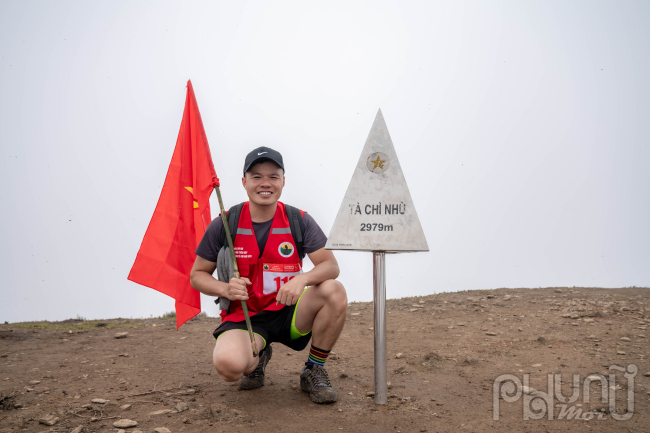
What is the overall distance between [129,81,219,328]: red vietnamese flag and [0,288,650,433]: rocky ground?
832mm

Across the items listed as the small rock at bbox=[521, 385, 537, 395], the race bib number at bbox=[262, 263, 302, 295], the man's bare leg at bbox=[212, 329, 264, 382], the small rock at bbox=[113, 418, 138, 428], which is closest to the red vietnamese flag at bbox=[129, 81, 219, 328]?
the man's bare leg at bbox=[212, 329, 264, 382]

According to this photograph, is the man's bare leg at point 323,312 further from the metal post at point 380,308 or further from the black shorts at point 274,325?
the metal post at point 380,308

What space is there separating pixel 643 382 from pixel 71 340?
5742 mm

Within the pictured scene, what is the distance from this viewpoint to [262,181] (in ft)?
10.7

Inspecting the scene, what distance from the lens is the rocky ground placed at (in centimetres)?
283

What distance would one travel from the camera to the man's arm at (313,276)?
3.00 m

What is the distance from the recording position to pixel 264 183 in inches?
128

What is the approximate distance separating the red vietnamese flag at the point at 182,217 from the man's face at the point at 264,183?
1.16 ft

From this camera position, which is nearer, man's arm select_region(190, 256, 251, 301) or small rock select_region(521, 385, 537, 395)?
man's arm select_region(190, 256, 251, 301)

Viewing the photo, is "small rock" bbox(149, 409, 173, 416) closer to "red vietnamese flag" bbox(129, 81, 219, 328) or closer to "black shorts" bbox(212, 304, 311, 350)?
"black shorts" bbox(212, 304, 311, 350)

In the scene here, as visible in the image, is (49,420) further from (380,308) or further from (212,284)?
(380,308)

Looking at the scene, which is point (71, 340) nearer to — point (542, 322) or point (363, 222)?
point (363, 222)

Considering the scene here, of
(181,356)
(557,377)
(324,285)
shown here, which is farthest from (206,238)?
(557,377)

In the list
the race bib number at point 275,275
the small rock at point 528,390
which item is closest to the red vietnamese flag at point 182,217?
the race bib number at point 275,275
